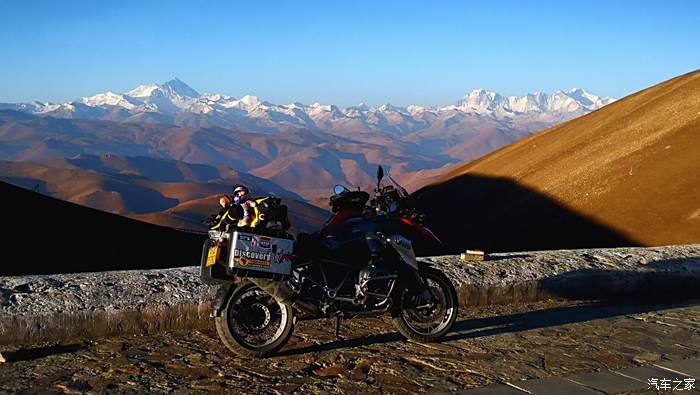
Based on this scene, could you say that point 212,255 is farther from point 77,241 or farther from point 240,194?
point 77,241

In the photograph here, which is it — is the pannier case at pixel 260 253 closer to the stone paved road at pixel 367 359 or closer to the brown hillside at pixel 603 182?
the stone paved road at pixel 367 359

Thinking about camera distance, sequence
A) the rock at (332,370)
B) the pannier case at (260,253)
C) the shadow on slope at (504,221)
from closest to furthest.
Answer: the rock at (332,370)
the pannier case at (260,253)
the shadow on slope at (504,221)

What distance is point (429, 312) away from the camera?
6312 millimetres

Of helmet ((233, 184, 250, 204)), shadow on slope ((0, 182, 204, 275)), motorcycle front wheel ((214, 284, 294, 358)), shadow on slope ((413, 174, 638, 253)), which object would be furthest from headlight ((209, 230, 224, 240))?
shadow on slope ((413, 174, 638, 253))

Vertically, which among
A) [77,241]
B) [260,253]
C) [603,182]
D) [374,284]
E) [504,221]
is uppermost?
[603,182]

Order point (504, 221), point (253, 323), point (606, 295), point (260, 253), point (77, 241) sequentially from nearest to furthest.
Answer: point (260, 253) → point (253, 323) → point (606, 295) → point (77, 241) → point (504, 221)

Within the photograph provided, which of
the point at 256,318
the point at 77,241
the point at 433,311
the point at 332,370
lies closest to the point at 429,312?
the point at 433,311

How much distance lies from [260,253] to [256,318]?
537 mm

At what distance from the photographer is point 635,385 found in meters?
5.18

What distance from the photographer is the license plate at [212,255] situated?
5.45m

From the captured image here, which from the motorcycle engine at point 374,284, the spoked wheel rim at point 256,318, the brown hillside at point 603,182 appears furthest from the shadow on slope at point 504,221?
the spoked wheel rim at point 256,318

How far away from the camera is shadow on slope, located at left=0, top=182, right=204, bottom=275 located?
680 inches

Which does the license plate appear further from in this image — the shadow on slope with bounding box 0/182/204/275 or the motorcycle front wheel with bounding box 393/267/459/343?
the shadow on slope with bounding box 0/182/204/275

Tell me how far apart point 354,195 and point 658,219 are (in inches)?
1064
